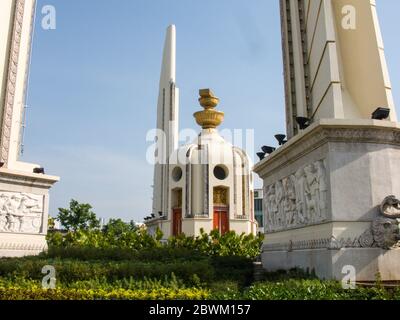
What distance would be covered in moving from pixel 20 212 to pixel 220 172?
16.9 m

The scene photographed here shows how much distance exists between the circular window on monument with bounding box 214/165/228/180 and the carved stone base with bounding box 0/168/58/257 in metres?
15.4

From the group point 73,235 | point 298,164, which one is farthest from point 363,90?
point 73,235

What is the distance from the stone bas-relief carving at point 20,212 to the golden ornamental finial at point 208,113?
1831 cm

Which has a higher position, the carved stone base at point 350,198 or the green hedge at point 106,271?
the carved stone base at point 350,198

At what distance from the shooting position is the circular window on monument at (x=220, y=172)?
28.6 m

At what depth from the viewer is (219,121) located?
31281mm

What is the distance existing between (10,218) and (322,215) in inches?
376

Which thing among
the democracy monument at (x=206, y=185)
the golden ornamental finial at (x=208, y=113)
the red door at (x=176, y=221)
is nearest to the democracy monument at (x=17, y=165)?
the democracy monument at (x=206, y=185)

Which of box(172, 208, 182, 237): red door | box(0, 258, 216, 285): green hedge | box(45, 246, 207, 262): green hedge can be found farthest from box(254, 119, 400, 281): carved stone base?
box(172, 208, 182, 237): red door

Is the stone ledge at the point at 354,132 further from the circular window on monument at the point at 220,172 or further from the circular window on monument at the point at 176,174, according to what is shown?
the circular window on monument at the point at 176,174

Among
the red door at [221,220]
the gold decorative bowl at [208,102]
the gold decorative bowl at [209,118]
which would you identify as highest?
the gold decorative bowl at [208,102]

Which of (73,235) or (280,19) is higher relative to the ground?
(280,19)

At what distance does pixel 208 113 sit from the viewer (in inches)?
1222

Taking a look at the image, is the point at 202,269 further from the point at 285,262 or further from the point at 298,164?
the point at 298,164
